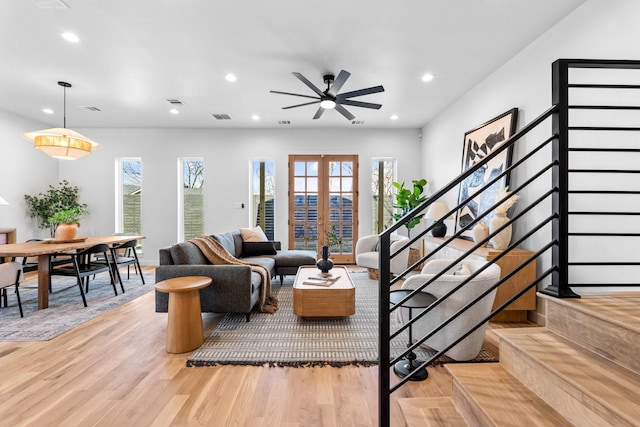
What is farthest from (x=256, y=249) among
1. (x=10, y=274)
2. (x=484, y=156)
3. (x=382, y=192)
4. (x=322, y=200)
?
(x=484, y=156)

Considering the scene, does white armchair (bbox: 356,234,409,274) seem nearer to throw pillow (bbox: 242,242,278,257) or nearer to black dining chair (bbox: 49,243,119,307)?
throw pillow (bbox: 242,242,278,257)

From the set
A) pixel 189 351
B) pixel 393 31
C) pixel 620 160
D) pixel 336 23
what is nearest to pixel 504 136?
pixel 620 160

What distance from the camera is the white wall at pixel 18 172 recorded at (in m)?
5.35

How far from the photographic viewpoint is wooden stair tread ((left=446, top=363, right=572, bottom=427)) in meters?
1.14

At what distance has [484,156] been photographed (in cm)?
330

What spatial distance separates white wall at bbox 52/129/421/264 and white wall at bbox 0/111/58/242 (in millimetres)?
559

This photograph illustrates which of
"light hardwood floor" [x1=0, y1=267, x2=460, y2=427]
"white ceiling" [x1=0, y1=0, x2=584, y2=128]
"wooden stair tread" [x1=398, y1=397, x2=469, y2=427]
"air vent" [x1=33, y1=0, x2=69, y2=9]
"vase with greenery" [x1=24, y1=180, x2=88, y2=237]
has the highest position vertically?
"white ceiling" [x1=0, y1=0, x2=584, y2=128]

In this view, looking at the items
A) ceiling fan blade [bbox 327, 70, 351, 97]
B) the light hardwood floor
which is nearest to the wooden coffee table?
the light hardwood floor

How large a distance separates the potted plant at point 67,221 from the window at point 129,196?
74 centimetres

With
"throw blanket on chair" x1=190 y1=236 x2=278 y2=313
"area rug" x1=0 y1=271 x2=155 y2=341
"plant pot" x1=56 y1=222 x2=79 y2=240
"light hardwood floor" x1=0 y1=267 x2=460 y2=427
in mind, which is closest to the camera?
"light hardwood floor" x1=0 y1=267 x2=460 y2=427

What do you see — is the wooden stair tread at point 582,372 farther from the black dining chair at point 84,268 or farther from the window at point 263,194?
the window at point 263,194

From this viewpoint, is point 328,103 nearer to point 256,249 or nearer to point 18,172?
point 256,249

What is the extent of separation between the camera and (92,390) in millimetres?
1999

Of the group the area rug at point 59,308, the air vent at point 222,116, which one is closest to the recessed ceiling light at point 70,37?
the air vent at point 222,116
